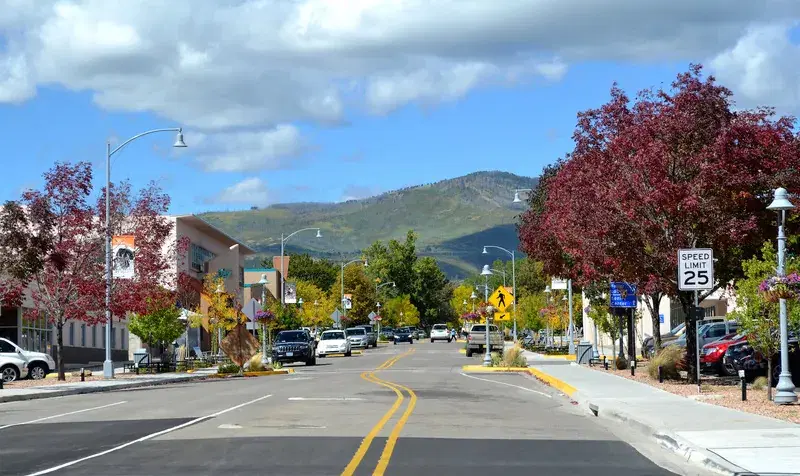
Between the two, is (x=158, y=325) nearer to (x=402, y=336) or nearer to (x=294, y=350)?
(x=294, y=350)

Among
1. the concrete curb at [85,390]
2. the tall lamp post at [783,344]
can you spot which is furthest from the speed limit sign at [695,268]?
the concrete curb at [85,390]

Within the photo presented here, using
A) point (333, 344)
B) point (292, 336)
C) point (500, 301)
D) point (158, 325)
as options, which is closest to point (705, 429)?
point (500, 301)

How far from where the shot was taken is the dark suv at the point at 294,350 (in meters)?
53.6

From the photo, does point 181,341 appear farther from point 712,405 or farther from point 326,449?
point 326,449

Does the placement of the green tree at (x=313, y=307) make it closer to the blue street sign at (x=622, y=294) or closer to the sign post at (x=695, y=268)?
the blue street sign at (x=622, y=294)

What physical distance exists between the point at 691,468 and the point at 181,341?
2114 inches

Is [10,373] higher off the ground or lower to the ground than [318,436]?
lower

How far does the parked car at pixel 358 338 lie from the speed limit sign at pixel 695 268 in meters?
64.6

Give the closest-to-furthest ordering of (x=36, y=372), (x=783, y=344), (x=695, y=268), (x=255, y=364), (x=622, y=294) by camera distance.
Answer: (x=783, y=344) → (x=695, y=268) → (x=622, y=294) → (x=36, y=372) → (x=255, y=364)

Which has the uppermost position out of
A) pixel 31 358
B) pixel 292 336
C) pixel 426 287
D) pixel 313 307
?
pixel 426 287

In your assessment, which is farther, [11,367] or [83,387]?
[11,367]

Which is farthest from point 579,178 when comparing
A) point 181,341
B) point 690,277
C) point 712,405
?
point 181,341

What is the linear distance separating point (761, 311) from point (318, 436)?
10432 millimetres

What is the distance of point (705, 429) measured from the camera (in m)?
17.1
